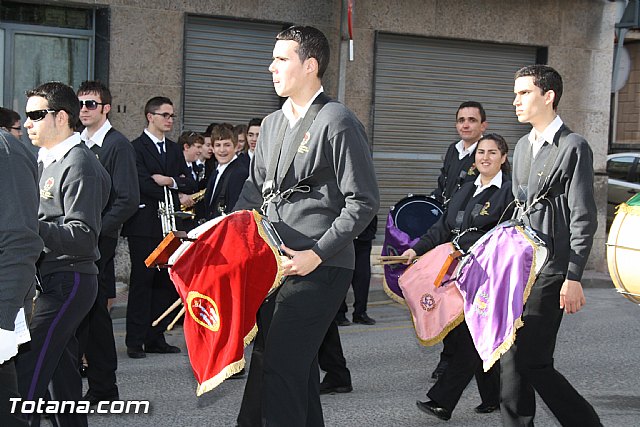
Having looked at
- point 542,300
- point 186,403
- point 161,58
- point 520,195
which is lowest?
point 186,403

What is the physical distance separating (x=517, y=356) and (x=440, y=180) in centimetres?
351

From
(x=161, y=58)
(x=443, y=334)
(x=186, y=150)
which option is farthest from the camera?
(x=161, y=58)

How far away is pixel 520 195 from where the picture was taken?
5.42 meters

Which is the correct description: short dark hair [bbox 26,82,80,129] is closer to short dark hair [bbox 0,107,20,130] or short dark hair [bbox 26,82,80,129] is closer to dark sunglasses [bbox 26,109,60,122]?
dark sunglasses [bbox 26,109,60,122]

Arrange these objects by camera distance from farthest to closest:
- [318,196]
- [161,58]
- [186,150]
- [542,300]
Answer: [161,58]
[186,150]
[542,300]
[318,196]

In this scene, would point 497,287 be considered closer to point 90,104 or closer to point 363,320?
point 90,104

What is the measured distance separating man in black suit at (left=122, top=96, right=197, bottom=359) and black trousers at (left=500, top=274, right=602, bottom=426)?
Answer: 4.03 m

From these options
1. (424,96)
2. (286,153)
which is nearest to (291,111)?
(286,153)

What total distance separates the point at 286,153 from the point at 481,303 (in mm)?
1483

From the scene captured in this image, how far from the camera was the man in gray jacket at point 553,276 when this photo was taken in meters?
5.09

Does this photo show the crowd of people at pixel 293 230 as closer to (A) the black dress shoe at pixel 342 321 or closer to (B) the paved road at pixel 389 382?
(B) the paved road at pixel 389 382

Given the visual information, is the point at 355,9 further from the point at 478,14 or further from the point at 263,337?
the point at 263,337

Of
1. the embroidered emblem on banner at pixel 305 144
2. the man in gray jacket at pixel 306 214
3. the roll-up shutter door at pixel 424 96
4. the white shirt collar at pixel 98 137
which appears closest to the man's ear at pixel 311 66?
the man in gray jacket at pixel 306 214

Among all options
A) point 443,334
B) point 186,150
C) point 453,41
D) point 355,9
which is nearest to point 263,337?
point 443,334
